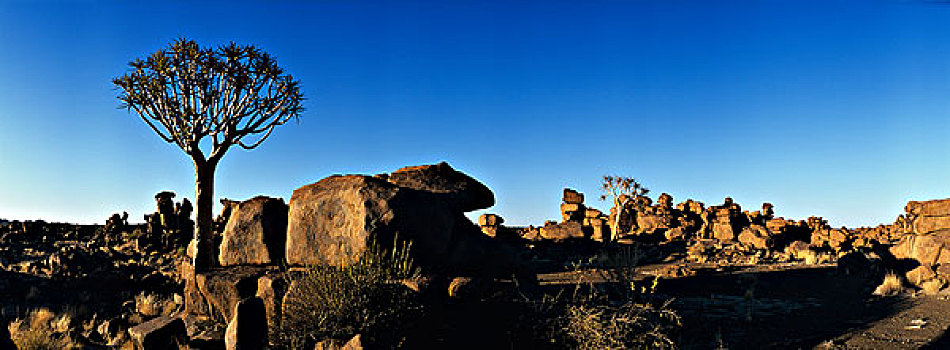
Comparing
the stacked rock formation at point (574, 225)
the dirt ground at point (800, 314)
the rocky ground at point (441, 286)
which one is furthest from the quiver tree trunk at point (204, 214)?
the stacked rock formation at point (574, 225)

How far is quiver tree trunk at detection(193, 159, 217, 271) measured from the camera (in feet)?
40.3

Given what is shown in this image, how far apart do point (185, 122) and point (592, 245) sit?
2833 cm

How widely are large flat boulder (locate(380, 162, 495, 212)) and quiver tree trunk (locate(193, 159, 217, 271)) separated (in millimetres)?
4125

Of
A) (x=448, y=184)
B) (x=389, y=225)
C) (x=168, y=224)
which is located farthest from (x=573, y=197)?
(x=389, y=225)

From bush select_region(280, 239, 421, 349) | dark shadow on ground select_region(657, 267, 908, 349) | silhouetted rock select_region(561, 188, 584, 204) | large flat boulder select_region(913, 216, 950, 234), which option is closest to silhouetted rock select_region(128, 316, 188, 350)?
bush select_region(280, 239, 421, 349)

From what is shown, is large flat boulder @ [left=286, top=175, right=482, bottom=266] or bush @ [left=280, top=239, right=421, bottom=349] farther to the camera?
large flat boulder @ [left=286, top=175, right=482, bottom=266]

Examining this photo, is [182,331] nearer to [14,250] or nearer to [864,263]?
[864,263]

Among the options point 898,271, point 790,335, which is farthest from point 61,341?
point 898,271

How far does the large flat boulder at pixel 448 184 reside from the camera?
36.8 feet

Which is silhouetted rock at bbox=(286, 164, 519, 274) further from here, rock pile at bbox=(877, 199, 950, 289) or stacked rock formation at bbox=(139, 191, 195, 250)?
stacked rock formation at bbox=(139, 191, 195, 250)

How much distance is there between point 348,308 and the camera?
7.75 m

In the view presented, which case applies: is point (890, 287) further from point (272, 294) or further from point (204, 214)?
point (204, 214)

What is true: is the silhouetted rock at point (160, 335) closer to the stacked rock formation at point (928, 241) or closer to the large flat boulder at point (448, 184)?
the large flat boulder at point (448, 184)

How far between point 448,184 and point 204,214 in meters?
5.63
